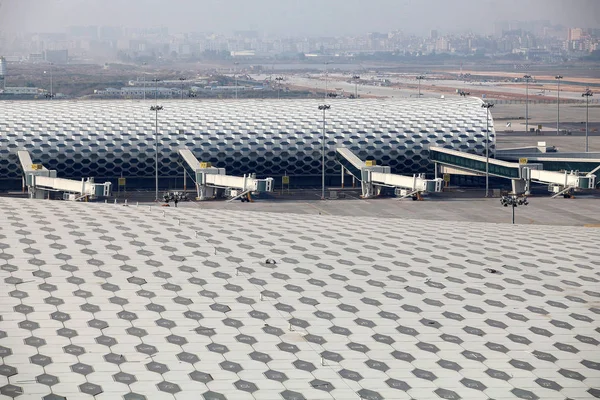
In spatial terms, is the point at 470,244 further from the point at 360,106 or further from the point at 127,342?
the point at 360,106

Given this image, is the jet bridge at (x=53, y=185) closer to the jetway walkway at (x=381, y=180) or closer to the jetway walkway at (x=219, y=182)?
the jetway walkway at (x=219, y=182)

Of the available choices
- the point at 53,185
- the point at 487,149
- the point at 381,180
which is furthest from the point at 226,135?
the point at 487,149

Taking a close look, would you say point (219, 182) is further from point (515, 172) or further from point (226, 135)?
point (515, 172)

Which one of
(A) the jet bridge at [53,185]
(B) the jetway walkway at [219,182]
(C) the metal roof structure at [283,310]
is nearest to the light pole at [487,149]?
(B) the jetway walkway at [219,182]

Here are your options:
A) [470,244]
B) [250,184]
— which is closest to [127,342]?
[470,244]

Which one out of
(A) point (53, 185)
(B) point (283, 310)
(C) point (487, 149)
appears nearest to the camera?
(B) point (283, 310)

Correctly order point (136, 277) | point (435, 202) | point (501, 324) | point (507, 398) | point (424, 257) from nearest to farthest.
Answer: point (507, 398) < point (501, 324) < point (136, 277) < point (424, 257) < point (435, 202)

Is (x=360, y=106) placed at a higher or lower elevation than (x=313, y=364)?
higher

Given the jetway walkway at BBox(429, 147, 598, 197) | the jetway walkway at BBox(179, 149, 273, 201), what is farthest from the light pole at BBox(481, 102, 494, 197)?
the jetway walkway at BBox(179, 149, 273, 201)
